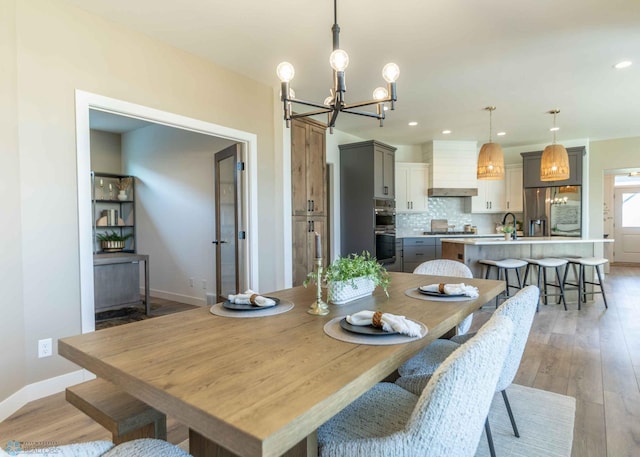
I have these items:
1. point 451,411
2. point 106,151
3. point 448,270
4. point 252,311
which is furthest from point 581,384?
point 106,151

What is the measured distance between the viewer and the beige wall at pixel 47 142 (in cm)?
223

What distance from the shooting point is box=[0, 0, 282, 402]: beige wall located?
7.33ft

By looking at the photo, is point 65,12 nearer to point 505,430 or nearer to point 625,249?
point 505,430

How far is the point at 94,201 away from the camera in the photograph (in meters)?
5.52

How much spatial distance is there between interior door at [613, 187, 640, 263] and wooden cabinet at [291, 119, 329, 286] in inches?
356

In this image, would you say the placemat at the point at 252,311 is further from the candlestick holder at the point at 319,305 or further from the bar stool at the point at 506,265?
the bar stool at the point at 506,265

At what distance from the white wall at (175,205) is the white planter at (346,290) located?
3.25 m

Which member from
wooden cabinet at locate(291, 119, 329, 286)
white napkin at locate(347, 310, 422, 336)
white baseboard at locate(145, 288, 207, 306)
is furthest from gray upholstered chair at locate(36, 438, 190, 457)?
white baseboard at locate(145, 288, 207, 306)

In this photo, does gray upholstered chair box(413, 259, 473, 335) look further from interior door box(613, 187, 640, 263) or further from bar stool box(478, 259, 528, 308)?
interior door box(613, 187, 640, 263)

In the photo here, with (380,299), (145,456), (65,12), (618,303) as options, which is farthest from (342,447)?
(618,303)

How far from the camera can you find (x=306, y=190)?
4574 mm

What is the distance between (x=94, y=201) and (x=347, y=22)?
15.3 ft

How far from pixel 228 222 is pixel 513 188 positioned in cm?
568

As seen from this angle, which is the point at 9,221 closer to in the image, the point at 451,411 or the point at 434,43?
the point at 451,411
